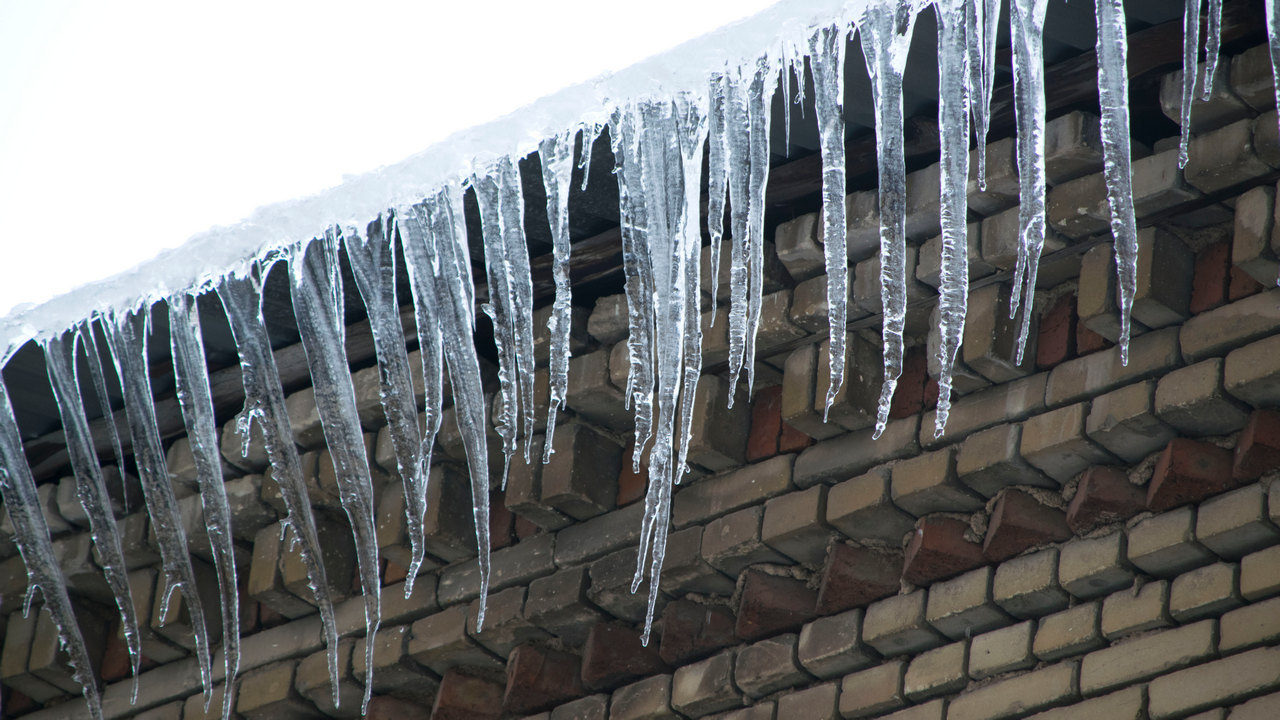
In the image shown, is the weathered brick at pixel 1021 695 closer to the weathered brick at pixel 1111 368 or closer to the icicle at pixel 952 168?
the weathered brick at pixel 1111 368

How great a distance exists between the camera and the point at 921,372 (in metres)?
3.53

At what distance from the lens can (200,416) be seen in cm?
363

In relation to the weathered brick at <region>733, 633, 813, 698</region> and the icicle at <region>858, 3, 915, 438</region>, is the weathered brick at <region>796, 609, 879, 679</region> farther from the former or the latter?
the icicle at <region>858, 3, 915, 438</region>

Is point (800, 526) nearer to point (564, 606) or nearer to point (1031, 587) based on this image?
point (1031, 587)

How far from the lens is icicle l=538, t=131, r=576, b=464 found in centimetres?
289

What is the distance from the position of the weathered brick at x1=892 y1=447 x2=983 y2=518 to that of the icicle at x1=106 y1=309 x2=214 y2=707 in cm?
160

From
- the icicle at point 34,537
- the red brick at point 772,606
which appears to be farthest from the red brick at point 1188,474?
the icicle at point 34,537

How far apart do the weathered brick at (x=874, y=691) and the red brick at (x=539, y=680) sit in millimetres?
775

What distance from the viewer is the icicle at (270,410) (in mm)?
3312

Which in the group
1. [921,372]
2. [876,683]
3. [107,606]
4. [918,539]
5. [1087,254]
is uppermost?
[1087,254]

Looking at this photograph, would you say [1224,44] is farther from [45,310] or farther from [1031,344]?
[45,310]

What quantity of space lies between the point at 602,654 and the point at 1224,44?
1945 mm

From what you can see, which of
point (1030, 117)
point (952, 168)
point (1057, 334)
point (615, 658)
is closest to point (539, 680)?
point (615, 658)

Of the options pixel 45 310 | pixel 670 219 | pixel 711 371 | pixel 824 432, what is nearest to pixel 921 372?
pixel 824 432
